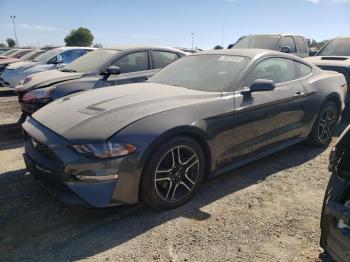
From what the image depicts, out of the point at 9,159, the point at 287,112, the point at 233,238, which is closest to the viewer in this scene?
the point at 233,238

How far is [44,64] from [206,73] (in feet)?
26.8

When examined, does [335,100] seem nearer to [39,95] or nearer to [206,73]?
[206,73]

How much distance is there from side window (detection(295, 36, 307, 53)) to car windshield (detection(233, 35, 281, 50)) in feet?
3.65

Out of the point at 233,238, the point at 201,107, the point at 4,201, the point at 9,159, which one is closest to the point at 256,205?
the point at 233,238

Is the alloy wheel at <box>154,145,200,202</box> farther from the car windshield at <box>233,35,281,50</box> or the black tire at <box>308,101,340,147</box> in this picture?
the car windshield at <box>233,35,281,50</box>

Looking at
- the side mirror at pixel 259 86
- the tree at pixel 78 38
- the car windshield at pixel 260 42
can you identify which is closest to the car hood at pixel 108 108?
the side mirror at pixel 259 86

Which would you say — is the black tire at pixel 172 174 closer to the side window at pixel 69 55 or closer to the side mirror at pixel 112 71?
the side mirror at pixel 112 71

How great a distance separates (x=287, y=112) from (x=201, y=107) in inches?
58.3

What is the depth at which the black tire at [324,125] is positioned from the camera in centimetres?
517

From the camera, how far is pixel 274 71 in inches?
182

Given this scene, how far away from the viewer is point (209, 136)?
11.9 feet

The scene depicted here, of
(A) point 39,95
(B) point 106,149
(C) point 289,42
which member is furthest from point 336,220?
(C) point 289,42

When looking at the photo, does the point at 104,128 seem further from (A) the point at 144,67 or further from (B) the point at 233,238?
(A) the point at 144,67

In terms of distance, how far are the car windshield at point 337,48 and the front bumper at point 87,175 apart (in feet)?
23.0
